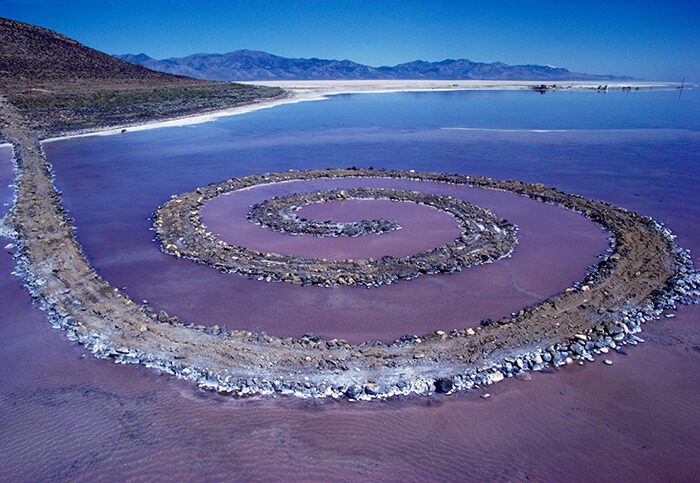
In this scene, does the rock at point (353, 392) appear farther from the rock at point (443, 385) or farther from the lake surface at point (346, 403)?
the rock at point (443, 385)

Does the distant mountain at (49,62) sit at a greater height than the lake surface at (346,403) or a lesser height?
greater

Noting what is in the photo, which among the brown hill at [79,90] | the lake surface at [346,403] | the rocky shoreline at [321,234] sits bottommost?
the lake surface at [346,403]

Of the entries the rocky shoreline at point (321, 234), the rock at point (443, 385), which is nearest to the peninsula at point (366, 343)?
the rock at point (443, 385)

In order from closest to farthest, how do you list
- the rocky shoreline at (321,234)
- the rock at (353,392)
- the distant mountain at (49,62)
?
1. the rock at (353,392)
2. the rocky shoreline at (321,234)
3. the distant mountain at (49,62)

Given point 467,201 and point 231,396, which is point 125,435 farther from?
point 467,201

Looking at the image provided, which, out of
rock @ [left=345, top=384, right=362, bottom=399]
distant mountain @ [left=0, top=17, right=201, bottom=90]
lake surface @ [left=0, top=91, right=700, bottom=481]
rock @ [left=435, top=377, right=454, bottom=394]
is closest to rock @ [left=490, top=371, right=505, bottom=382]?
lake surface @ [left=0, top=91, right=700, bottom=481]

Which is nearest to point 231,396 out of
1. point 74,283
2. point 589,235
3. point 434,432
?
point 434,432

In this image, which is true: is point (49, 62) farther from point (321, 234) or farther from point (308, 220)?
point (321, 234)

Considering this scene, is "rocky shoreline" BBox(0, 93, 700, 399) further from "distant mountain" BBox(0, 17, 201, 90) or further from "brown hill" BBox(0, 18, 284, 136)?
"distant mountain" BBox(0, 17, 201, 90)
